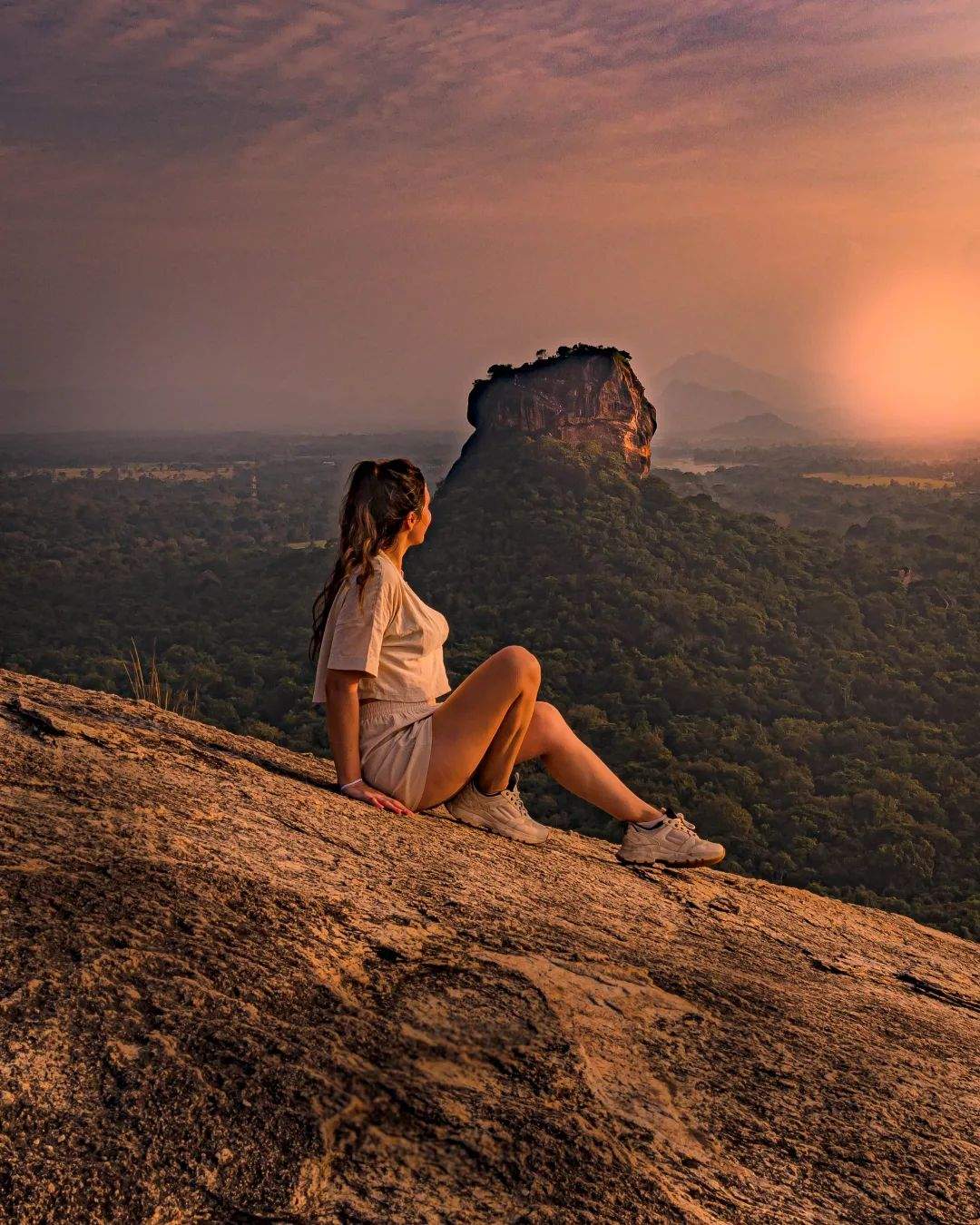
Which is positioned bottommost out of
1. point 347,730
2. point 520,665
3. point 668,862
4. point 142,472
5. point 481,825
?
point 668,862

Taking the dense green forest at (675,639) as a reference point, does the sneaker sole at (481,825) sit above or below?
above

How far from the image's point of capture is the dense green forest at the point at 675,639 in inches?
1369

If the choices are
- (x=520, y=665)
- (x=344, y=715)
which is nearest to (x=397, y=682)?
(x=344, y=715)

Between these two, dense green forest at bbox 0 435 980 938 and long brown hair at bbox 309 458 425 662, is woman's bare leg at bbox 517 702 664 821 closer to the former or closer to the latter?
long brown hair at bbox 309 458 425 662

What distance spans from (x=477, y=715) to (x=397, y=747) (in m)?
0.45

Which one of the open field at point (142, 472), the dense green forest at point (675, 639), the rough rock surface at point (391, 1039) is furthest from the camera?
the open field at point (142, 472)

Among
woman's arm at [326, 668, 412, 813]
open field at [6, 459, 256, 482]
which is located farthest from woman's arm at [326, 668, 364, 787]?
open field at [6, 459, 256, 482]

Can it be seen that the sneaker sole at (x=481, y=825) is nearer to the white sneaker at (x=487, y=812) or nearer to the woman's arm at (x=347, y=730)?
the white sneaker at (x=487, y=812)

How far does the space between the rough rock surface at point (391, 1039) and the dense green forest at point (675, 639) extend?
26.4 metres

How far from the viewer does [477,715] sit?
16.8 feet

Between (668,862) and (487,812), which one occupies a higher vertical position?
(487,812)

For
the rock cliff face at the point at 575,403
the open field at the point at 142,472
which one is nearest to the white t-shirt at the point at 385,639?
the rock cliff face at the point at 575,403

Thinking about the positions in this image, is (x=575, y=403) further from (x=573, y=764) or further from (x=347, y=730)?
(x=347, y=730)

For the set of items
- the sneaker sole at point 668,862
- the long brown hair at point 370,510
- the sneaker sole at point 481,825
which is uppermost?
the long brown hair at point 370,510
